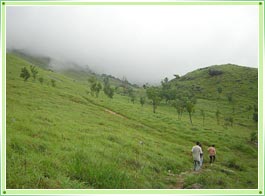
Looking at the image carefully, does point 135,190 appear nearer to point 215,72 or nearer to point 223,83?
point 223,83

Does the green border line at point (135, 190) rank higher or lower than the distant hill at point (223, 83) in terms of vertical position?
lower

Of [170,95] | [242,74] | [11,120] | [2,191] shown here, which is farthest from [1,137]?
[242,74]

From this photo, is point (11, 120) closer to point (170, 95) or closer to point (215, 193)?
point (215, 193)

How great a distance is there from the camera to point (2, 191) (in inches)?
235

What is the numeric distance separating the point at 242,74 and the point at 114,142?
138147 mm

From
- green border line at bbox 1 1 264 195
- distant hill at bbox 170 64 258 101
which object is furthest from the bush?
green border line at bbox 1 1 264 195

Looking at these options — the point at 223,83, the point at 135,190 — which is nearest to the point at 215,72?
the point at 223,83

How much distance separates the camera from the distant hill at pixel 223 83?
118312 mm

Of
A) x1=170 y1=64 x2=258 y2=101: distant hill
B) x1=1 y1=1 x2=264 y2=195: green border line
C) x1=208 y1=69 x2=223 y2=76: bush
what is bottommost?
x1=1 y1=1 x2=264 y2=195: green border line

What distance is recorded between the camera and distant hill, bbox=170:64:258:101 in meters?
118

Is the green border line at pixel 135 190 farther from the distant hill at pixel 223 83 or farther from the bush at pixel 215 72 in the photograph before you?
the bush at pixel 215 72

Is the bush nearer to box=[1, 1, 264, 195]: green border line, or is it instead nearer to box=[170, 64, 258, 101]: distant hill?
box=[170, 64, 258, 101]: distant hill

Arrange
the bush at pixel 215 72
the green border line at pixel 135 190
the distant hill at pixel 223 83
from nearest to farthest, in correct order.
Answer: the green border line at pixel 135 190 < the distant hill at pixel 223 83 < the bush at pixel 215 72

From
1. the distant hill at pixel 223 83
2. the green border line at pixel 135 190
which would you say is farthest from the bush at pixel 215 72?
the green border line at pixel 135 190
